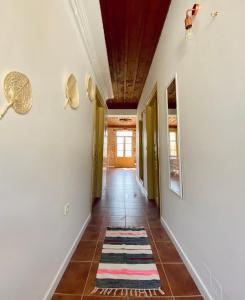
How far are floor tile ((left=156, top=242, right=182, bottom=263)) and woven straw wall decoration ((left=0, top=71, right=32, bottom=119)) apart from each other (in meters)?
1.82

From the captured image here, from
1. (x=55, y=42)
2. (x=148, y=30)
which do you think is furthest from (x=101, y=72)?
(x=55, y=42)

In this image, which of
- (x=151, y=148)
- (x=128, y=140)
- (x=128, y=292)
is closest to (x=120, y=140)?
(x=128, y=140)

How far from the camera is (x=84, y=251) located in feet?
6.35

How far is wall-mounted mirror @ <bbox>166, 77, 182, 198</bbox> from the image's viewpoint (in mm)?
1925

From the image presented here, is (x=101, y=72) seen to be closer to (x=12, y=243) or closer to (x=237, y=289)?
(x=12, y=243)

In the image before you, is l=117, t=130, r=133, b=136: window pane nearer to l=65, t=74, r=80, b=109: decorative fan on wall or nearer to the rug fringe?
l=65, t=74, r=80, b=109: decorative fan on wall

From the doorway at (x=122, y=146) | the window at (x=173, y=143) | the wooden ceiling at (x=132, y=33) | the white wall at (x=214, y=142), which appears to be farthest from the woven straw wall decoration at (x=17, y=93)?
the doorway at (x=122, y=146)

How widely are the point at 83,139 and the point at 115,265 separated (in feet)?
4.82

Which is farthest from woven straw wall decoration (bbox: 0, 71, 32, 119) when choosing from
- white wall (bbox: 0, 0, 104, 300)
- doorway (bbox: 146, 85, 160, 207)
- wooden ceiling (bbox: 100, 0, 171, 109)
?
doorway (bbox: 146, 85, 160, 207)

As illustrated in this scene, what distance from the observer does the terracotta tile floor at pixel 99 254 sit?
4.47 ft

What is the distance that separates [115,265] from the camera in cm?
169

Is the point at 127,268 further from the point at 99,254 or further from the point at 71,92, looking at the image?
the point at 71,92

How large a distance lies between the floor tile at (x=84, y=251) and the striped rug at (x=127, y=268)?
13cm

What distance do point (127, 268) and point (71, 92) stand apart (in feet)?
5.77
